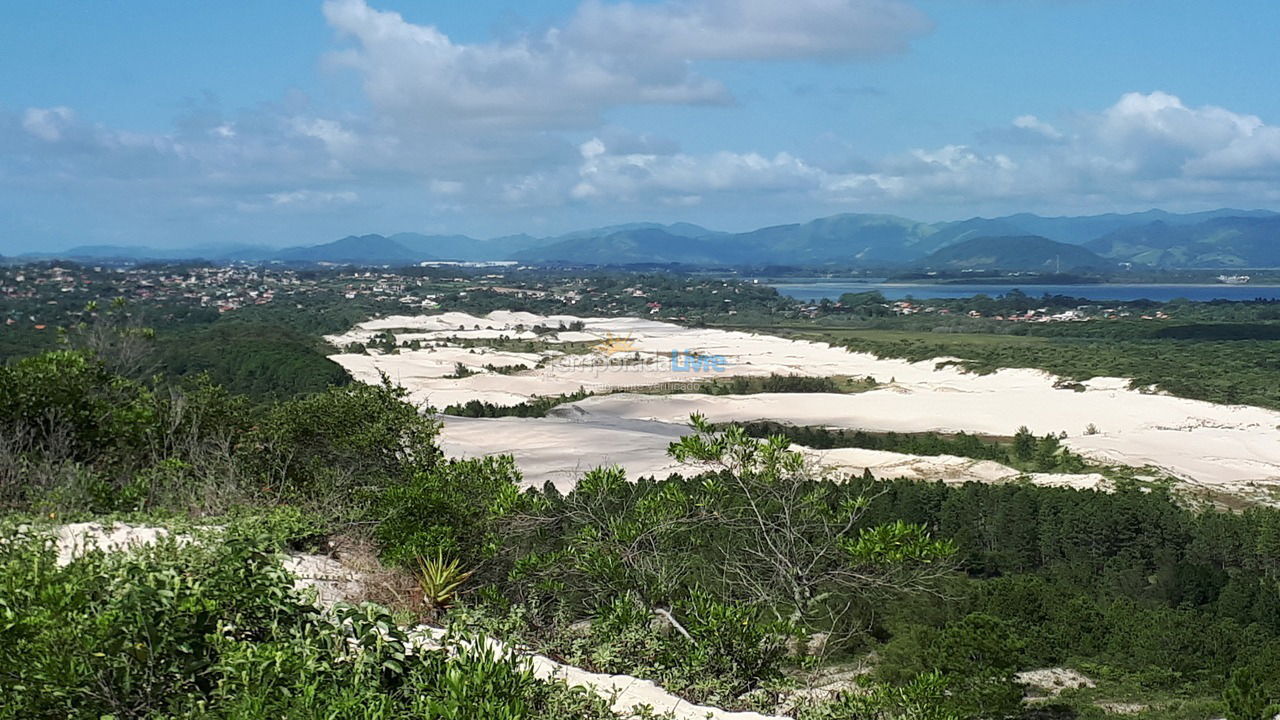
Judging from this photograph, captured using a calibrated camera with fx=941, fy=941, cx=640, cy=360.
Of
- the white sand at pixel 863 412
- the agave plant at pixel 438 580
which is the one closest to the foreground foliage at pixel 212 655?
the agave plant at pixel 438 580

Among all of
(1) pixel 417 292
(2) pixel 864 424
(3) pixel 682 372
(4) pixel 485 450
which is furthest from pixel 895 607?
(1) pixel 417 292

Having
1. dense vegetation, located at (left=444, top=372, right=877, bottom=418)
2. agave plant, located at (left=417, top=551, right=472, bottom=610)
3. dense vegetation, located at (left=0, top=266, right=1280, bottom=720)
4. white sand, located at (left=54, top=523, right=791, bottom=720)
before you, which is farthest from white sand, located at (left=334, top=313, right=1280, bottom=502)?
white sand, located at (left=54, top=523, right=791, bottom=720)

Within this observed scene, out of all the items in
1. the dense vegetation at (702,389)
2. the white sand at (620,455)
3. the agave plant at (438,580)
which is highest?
the agave plant at (438,580)

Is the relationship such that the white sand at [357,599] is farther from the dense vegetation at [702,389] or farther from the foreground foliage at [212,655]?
the dense vegetation at [702,389]

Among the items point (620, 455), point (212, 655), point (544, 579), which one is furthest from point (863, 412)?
point (212, 655)

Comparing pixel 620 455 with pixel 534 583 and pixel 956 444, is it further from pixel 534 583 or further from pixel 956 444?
pixel 534 583

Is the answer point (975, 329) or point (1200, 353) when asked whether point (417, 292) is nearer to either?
point (975, 329)
